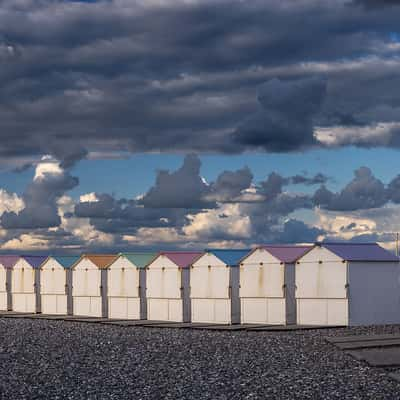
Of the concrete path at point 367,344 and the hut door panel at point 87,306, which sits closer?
the concrete path at point 367,344

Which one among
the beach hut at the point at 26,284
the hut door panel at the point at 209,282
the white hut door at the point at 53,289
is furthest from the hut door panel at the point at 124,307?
the beach hut at the point at 26,284

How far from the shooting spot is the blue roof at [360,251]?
44312 mm

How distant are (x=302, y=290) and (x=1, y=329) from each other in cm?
1703

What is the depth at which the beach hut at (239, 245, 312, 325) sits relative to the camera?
45.4 metres

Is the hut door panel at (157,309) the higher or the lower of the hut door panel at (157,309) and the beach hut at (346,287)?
→ the lower

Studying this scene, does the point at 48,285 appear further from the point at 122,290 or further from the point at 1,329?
the point at 1,329

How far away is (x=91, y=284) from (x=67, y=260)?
448 cm

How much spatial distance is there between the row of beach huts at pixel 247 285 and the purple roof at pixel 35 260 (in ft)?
14.9

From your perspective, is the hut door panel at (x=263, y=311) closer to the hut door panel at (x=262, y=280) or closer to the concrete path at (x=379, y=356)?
the hut door panel at (x=262, y=280)

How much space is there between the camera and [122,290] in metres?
→ 54.5

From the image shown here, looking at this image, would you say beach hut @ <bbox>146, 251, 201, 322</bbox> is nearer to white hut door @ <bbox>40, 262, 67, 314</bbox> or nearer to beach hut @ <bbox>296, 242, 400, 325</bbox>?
beach hut @ <bbox>296, 242, 400, 325</bbox>

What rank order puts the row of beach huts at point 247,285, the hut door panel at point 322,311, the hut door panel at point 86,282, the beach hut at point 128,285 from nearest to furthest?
the hut door panel at point 322,311 < the row of beach huts at point 247,285 < the beach hut at point 128,285 < the hut door panel at point 86,282

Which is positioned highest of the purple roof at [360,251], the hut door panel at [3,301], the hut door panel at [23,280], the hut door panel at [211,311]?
the purple roof at [360,251]

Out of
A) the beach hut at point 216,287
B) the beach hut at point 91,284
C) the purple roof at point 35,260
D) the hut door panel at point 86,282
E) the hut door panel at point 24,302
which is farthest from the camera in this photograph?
the hut door panel at point 24,302
